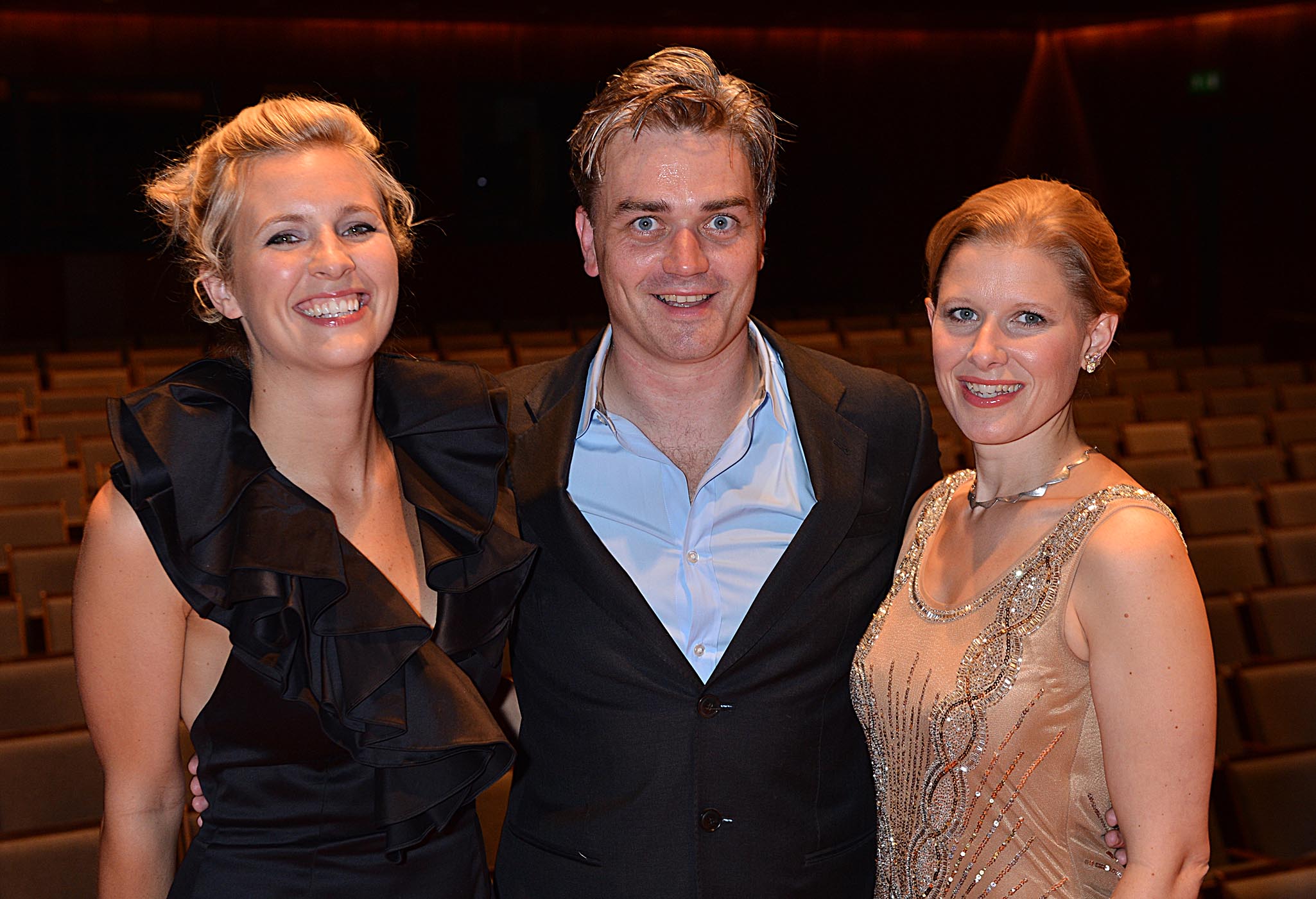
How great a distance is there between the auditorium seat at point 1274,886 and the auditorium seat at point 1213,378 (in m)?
6.56

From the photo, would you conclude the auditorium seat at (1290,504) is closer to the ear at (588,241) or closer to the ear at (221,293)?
the ear at (588,241)

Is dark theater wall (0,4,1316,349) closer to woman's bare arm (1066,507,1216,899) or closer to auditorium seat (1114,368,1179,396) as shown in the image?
auditorium seat (1114,368,1179,396)

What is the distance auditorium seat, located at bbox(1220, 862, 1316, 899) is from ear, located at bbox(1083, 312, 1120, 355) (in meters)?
1.20

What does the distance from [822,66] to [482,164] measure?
13.5ft

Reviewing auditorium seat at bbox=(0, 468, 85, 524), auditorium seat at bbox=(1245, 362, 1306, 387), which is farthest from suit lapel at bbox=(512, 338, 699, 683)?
auditorium seat at bbox=(1245, 362, 1306, 387)

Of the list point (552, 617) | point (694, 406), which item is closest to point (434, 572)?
point (552, 617)

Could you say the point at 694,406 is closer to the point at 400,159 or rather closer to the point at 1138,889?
the point at 1138,889

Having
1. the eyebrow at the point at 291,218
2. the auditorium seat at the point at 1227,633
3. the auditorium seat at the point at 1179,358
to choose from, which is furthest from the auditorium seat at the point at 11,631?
the auditorium seat at the point at 1179,358

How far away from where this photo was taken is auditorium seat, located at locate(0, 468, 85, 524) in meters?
5.34

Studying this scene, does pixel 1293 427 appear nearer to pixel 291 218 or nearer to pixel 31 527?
pixel 31 527

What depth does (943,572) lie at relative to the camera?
194 centimetres

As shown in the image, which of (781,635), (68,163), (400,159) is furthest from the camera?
(400,159)

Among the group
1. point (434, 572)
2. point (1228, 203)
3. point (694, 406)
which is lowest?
point (434, 572)

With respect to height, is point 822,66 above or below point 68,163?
above
